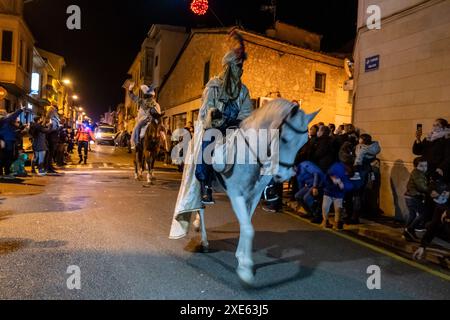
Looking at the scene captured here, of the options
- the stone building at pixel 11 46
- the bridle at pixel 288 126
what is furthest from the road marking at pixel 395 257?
the stone building at pixel 11 46

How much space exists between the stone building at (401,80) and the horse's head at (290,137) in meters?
5.65

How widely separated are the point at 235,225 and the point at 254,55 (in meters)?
15.3

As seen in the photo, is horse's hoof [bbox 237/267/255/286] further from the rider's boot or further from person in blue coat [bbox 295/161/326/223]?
person in blue coat [bbox 295/161/326/223]

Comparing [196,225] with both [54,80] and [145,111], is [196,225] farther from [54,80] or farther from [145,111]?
[54,80]

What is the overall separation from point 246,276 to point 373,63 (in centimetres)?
839

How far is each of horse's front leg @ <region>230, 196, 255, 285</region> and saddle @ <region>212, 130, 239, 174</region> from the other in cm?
38

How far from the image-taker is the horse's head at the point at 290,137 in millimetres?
4262

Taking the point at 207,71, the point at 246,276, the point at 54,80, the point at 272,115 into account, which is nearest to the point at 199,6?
the point at 207,71

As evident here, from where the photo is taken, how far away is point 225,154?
4598 millimetres

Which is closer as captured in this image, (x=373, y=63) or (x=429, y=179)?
(x=429, y=179)

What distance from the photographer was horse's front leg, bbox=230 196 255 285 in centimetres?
441

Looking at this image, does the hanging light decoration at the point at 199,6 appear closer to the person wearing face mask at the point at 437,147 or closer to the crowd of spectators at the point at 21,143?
the crowd of spectators at the point at 21,143

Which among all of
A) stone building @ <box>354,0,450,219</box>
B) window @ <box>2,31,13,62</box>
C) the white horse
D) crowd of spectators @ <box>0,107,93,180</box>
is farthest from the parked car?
the white horse
